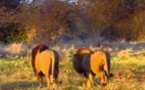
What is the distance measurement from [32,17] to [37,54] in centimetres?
1521

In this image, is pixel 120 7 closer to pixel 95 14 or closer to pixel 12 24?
pixel 95 14

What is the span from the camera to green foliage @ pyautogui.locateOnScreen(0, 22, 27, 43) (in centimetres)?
3008

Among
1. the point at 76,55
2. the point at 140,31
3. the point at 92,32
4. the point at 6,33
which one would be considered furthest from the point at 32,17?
the point at 76,55

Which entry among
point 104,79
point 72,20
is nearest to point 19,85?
point 104,79

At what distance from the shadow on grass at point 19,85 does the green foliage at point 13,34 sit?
673 inches

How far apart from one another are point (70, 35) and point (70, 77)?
60.0 feet

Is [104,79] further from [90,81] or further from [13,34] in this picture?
[13,34]

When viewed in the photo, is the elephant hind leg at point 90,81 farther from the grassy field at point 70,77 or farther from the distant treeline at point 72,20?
the distant treeline at point 72,20

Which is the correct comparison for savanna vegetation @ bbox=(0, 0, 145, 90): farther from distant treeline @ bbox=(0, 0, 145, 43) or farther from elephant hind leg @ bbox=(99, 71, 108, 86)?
elephant hind leg @ bbox=(99, 71, 108, 86)

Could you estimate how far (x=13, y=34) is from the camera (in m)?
30.2

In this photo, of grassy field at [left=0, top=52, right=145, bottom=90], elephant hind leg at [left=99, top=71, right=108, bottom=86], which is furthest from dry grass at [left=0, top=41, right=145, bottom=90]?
elephant hind leg at [left=99, top=71, right=108, bottom=86]

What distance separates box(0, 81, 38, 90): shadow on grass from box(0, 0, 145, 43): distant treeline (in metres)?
14.7

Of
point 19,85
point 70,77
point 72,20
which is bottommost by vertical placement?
point 70,77

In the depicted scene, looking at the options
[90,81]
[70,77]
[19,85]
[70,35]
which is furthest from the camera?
[70,35]
